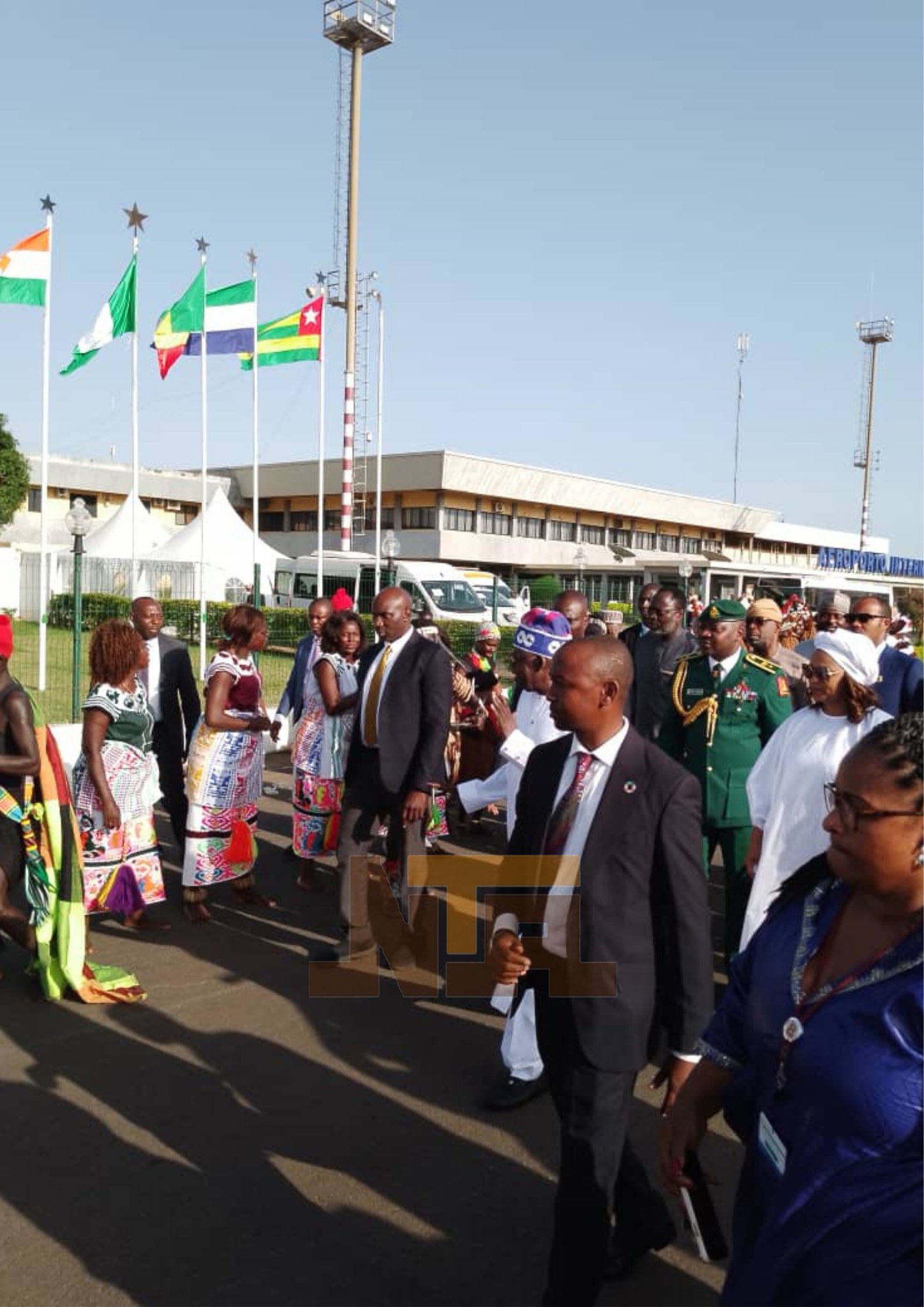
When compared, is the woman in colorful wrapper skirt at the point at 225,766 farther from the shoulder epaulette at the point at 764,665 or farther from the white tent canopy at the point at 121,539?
the white tent canopy at the point at 121,539

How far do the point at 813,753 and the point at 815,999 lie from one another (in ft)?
8.84

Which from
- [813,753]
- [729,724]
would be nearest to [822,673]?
[813,753]

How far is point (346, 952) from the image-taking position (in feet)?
18.2

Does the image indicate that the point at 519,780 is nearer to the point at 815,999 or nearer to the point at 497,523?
the point at 815,999

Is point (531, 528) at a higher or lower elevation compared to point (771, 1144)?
higher

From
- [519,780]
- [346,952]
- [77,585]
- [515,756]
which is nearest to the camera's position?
[519,780]

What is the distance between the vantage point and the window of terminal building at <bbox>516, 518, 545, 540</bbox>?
4762cm

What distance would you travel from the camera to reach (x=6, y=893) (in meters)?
Answer: 5.04

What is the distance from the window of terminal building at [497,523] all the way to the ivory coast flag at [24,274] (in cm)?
3168

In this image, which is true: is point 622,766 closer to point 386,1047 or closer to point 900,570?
point 386,1047

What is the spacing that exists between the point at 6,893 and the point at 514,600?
53.2 ft

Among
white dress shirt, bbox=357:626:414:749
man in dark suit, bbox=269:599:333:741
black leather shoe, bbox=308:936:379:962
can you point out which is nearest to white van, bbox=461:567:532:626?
man in dark suit, bbox=269:599:333:741

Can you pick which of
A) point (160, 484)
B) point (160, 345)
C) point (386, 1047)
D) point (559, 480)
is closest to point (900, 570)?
point (559, 480)

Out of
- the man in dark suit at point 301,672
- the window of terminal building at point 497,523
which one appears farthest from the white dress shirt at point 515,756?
the window of terminal building at point 497,523
